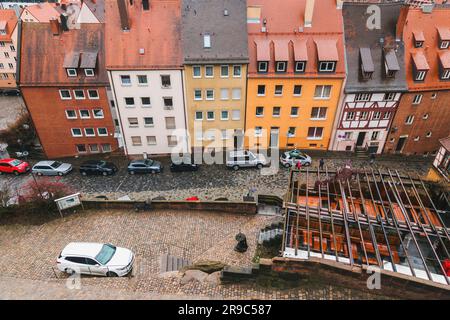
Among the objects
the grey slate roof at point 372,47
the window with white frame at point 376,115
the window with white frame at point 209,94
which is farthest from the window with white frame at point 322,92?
the window with white frame at point 209,94

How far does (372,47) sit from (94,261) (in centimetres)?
3408

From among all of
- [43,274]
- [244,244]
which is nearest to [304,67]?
[244,244]

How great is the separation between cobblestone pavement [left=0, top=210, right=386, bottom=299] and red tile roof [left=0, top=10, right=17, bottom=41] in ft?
160

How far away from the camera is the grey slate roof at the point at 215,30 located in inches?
1347

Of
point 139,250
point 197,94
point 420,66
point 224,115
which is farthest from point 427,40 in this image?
point 139,250

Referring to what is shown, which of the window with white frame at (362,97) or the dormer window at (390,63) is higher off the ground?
the dormer window at (390,63)

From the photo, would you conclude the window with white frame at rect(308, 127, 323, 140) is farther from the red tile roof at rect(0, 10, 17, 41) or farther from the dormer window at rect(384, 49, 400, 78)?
the red tile roof at rect(0, 10, 17, 41)

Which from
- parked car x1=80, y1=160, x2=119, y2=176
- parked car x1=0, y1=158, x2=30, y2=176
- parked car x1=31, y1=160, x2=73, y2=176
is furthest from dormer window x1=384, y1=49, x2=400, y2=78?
parked car x1=0, y1=158, x2=30, y2=176

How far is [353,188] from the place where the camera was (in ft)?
80.6

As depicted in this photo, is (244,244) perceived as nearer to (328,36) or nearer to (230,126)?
(230,126)

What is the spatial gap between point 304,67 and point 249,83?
5.99m

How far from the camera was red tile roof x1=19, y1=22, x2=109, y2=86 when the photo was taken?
3688 centimetres

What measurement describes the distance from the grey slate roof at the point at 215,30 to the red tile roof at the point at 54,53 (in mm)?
10396

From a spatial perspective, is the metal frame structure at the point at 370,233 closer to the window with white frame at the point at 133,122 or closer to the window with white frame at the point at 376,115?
the window with white frame at the point at 376,115
